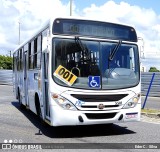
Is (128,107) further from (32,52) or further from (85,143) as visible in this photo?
(32,52)

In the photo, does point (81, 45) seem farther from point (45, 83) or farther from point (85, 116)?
point (85, 116)

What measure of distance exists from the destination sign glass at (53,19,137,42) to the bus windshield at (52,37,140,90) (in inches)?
8.8

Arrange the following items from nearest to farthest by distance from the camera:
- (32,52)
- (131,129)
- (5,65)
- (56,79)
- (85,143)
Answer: (85,143) < (56,79) < (131,129) < (32,52) < (5,65)

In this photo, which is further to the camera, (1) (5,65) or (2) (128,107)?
(1) (5,65)

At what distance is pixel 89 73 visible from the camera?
29.5 feet

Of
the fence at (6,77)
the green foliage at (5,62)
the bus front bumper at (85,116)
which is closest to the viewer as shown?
the bus front bumper at (85,116)

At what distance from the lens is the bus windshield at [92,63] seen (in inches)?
351

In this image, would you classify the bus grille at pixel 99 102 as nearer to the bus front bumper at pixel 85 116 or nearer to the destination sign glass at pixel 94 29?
the bus front bumper at pixel 85 116

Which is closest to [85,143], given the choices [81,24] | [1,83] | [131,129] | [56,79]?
[56,79]

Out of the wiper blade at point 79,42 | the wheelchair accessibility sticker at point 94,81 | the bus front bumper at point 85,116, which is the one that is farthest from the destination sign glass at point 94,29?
the bus front bumper at point 85,116

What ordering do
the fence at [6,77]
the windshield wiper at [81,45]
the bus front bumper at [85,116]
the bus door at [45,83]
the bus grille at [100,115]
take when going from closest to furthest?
the bus front bumper at [85,116] < the bus grille at [100,115] < the windshield wiper at [81,45] < the bus door at [45,83] < the fence at [6,77]

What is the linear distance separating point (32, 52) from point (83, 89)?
3707 mm

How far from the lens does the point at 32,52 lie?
1188 cm

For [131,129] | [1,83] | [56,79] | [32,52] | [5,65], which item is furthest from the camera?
[5,65]
